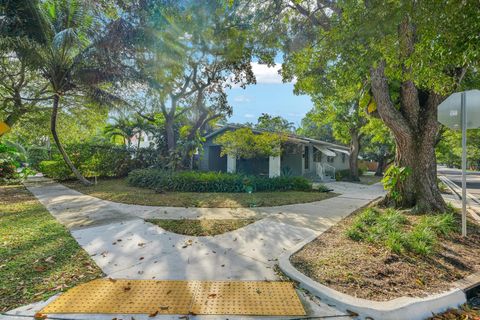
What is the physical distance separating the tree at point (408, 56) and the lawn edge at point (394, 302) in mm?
3344

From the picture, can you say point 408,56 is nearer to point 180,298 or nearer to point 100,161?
point 180,298

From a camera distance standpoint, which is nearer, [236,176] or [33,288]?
[33,288]

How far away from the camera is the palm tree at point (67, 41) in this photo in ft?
30.9

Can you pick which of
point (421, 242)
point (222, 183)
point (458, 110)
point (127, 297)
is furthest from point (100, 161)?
point (458, 110)

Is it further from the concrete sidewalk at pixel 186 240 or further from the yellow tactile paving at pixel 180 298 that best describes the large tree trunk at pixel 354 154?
the yellow tactile paving at pixel 180 298

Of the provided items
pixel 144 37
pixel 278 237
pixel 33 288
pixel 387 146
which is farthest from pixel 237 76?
pixel 387 146

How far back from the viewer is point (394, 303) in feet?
8.93

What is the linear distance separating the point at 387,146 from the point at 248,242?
27.3m

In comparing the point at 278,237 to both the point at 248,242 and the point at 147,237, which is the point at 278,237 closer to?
the point at 248,242

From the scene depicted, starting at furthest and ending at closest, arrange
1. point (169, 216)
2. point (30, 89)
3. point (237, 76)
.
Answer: point (30, 89), point (237, 76), point (169, 216)

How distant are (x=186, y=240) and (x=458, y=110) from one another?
5989 mm

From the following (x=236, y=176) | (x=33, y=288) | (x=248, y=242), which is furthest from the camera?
(x=236, y=176)

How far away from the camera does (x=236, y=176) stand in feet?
37.7

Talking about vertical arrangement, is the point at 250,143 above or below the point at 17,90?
below
